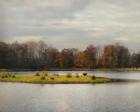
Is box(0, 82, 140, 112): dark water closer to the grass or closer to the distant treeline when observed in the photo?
the distant treeline

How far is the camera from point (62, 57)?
93.0ft

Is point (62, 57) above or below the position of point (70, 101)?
above

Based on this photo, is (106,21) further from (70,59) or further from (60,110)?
(60,110)

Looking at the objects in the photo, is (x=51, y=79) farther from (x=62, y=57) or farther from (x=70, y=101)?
(x=70, y=101)

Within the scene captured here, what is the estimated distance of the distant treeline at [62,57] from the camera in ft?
86.0

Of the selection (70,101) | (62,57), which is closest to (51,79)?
(62,57)

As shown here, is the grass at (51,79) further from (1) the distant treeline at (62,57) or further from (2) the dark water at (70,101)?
(2) the dark water at (70,101)

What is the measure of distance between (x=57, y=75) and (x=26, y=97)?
1059 centimetres

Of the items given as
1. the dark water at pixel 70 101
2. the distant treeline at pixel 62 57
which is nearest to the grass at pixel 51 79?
the distant treeline at pixel 62 57

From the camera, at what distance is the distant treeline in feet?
86.0

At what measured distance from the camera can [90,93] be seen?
2055cm

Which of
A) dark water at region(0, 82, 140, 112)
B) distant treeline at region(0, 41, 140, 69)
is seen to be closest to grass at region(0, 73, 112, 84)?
distant treeline at region(0, 41, 140, 69)

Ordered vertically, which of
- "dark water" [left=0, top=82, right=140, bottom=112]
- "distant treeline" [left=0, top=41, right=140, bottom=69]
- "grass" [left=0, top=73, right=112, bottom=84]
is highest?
"distant treeline" [left=0, top=41, right=140, bottom=69]

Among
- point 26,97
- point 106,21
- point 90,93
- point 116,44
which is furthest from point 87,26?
point 26,97
